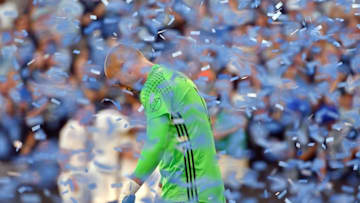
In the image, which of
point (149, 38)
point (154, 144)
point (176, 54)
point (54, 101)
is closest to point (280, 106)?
point (176, 54)

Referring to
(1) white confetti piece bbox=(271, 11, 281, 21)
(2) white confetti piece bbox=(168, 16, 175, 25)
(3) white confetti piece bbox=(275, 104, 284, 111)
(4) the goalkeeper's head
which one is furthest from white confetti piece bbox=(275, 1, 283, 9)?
(4) the goalkeeper's head

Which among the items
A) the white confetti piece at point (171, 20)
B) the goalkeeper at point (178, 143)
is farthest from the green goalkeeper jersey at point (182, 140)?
the white confetti piece at point (171, 20)

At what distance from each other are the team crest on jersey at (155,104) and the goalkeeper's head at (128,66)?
0.45ft

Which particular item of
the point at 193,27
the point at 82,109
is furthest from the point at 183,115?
the point at 82,109

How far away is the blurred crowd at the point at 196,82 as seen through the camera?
2.53 meters

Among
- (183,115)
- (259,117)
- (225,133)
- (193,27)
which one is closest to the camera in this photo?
(183,115)

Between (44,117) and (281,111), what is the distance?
109cm

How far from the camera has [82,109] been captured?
2.75 metres

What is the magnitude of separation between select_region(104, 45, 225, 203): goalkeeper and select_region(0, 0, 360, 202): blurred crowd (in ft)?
1.07

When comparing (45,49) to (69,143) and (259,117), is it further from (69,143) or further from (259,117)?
(259,117)

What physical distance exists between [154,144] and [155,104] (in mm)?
128

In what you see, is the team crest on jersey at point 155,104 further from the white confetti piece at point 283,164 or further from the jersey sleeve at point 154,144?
the white confetti piece at point 283,164

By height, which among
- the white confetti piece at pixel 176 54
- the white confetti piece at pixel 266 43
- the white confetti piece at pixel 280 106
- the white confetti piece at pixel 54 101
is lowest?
the white confetti piece at pixel 280 106

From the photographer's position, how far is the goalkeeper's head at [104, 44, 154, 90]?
221 centimetres
